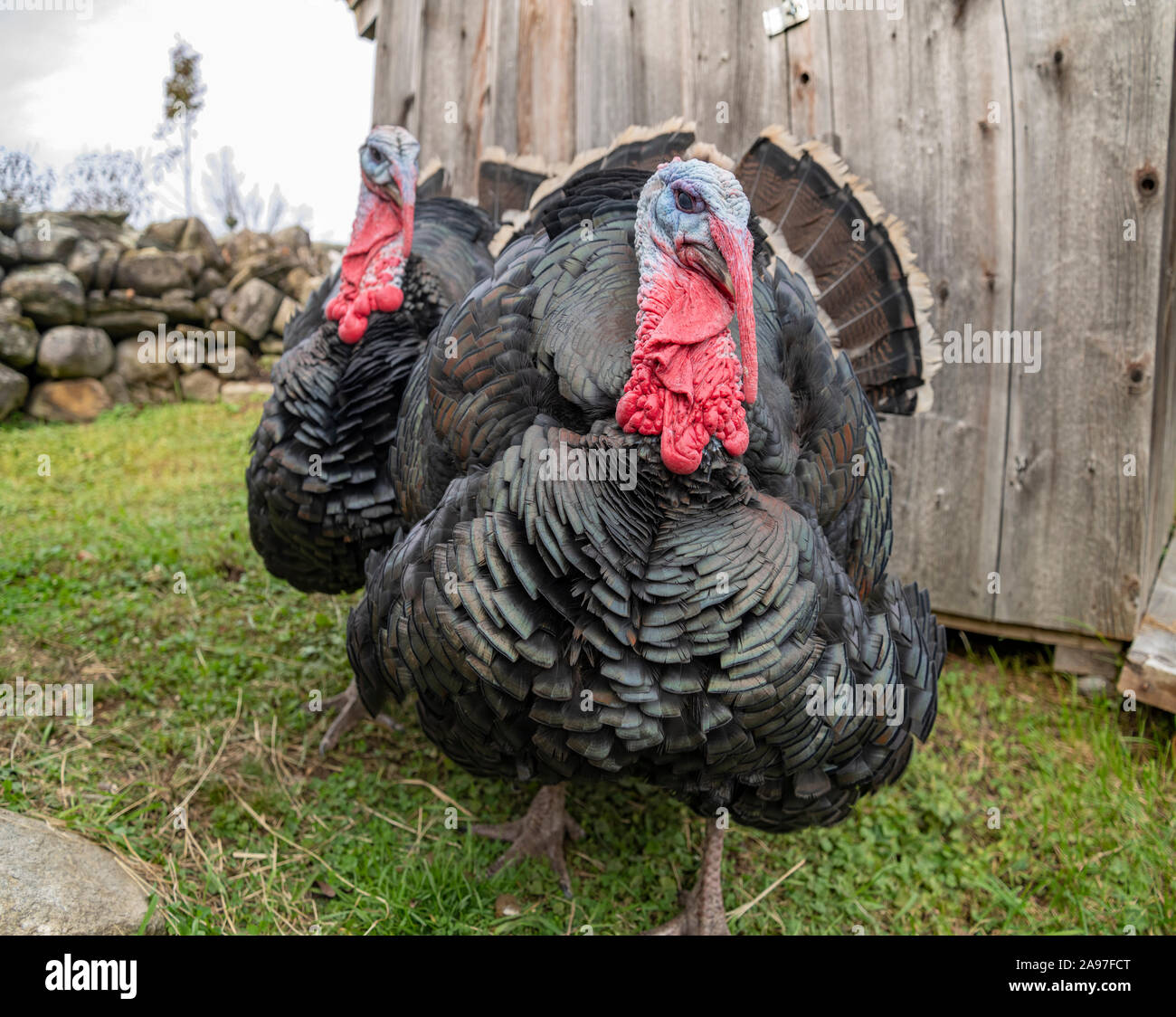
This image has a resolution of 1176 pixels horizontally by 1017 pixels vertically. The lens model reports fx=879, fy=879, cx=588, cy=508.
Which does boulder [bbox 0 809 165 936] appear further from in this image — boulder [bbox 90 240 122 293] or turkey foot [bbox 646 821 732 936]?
boulder [bbox 90 240 122 293]

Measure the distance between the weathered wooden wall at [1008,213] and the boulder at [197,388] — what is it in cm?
619

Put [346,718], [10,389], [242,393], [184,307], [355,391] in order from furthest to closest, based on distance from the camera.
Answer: [184,307]
[242,393]
[10,389]
[346,718]
[355,391]

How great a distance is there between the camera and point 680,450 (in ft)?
6.38

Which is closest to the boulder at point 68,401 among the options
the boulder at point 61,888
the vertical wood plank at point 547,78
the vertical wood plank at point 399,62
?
the vertical wood plank at point 399,62

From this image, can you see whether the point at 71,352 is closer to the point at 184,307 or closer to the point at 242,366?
the point at 184,307

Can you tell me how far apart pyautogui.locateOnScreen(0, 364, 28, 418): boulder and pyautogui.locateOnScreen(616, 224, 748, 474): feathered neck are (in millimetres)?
7597

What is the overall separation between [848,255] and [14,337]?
7.66 meters

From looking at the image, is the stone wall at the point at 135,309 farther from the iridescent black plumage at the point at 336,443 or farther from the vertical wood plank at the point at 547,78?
the iridescent black plumage at the point at 336,443

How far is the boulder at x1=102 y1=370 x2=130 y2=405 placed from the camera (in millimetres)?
8492

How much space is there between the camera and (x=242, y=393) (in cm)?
887

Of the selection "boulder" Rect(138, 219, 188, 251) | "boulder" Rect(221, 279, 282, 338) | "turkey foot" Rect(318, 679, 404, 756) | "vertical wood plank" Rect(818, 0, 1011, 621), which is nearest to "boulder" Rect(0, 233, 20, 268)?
"boulder" Rect(138, 219, 188, 251)

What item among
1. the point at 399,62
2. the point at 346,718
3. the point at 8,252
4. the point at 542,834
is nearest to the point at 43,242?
the point at 8,252

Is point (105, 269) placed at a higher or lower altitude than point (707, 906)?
higher
